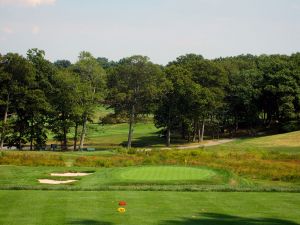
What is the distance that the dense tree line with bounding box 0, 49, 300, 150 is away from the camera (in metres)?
56.1

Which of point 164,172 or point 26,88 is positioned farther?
point 26,88

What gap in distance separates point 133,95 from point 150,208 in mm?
52484

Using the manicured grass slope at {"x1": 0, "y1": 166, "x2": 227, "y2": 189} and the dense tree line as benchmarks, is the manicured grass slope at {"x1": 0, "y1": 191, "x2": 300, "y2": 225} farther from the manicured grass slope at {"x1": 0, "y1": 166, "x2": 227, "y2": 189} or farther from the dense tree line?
the dense tree line

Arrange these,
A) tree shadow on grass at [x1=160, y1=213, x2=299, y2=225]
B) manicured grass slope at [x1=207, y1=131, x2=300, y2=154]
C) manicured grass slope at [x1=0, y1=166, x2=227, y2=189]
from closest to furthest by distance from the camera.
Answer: tree shadow on grass at [x1=160, y1=213, x2=299, y2=225] → manicured grass slope at [x1=0, y1=166, x2=227, y2=189] → manicured grass slope at [x1=207, y1=131, x2=300, y2=154]

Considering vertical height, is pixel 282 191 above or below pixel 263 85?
below

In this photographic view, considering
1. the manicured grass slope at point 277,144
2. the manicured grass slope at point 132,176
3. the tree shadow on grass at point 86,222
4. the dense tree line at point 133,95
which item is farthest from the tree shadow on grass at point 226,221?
the manicured grass slope at point 277,144

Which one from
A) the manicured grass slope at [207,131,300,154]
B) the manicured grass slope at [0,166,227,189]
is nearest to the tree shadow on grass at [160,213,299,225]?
the manicured grass slope at [0,166,227,189]

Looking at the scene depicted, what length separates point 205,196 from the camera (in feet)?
57.3

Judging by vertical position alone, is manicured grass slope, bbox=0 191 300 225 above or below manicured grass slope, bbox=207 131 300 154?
below

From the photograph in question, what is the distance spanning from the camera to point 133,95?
66.6m

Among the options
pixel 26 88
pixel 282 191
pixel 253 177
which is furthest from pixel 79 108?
pixel 282 191

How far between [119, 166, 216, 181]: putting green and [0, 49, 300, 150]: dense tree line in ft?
98.1

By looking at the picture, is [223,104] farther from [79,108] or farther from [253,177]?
[253,177]

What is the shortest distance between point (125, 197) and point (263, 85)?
240 feet
